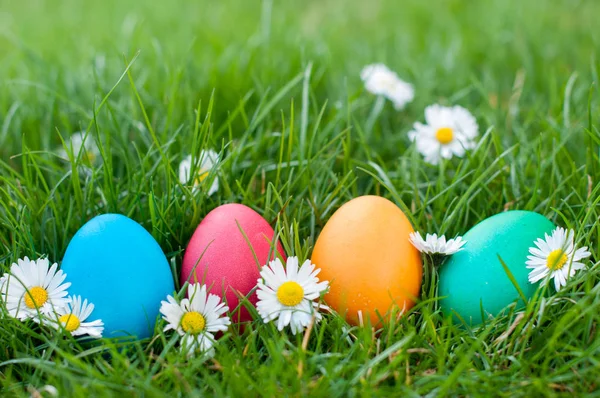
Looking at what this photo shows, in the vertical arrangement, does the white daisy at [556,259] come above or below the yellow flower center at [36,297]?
below

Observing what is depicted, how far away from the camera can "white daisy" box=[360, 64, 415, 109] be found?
74.5 inches

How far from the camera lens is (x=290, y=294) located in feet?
3.77

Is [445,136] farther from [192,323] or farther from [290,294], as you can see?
[192,323]

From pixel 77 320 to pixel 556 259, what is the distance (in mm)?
895

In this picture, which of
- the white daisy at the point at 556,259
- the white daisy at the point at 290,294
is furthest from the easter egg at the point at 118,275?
the white daisy at the point at 556,259

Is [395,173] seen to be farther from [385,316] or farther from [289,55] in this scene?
[289,55]

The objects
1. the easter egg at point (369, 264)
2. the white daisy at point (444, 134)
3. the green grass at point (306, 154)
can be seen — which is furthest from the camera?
the white daisy at point (444, 134)

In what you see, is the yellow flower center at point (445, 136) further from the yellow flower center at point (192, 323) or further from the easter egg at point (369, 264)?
the yellow flower center at point (192, 323)

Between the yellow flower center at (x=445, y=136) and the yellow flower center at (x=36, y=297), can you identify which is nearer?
the yellow flower center at (x=36, y=297)

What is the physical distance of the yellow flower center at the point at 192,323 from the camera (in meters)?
1.14

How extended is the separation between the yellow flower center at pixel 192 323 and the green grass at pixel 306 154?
0.15 ft

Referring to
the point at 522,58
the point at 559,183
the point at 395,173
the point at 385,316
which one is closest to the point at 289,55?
the point at 395,173

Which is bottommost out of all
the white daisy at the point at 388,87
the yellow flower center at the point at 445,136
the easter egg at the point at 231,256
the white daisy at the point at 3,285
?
the easter egg at the point at 231,256

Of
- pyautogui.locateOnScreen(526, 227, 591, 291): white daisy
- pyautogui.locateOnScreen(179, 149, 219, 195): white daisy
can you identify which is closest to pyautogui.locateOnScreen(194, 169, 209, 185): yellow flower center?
pyautogui.locateOnScreen(179, 149, 219, 195): white daisy
